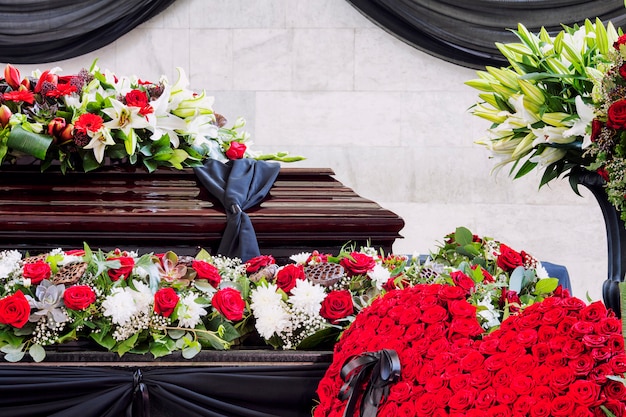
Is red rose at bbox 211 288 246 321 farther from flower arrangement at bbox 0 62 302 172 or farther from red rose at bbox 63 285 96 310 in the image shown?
flower arrangement at bbox 0 62 302 172

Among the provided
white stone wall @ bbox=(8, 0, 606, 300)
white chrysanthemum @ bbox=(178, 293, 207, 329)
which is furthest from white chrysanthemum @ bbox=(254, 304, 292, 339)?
white stone wall @ bbox=(8, 0, 606, 300)

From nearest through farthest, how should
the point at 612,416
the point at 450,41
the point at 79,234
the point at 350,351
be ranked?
the point at 612,416 → the point at 350,351 → the point at 79,234 → the point at 450,41

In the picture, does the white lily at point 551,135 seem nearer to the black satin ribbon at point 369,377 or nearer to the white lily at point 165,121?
the black satin ribbon at point 369,377

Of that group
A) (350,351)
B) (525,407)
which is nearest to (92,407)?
(350,351)

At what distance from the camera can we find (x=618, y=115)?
3.29 ft

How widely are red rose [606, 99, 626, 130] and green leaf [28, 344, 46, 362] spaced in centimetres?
106

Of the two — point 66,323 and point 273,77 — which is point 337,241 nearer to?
point 66,323

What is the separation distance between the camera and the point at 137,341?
1527 millimetres

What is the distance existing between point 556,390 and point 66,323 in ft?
3.11

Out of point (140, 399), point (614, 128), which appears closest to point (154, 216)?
point (140, 399)

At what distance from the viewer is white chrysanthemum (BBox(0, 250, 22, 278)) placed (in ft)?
5.24

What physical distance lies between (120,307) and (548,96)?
2.87 feet

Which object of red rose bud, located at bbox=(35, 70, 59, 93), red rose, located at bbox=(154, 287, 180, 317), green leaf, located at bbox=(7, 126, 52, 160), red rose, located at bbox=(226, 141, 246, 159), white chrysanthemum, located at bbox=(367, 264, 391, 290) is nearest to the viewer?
red rose, located at bbox=(154, 287, 180, 317)

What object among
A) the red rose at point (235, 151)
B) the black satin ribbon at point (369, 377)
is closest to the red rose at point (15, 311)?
the black satin ribbon at point (369, 377)
